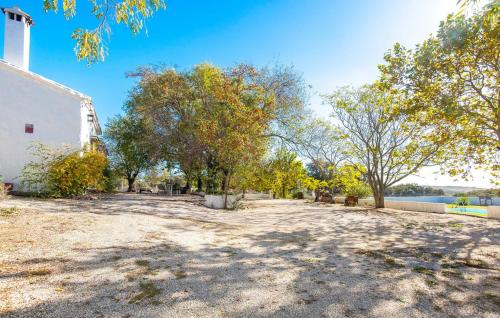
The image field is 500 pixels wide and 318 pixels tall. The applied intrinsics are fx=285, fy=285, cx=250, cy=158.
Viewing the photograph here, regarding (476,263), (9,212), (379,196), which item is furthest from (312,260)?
(379,196)

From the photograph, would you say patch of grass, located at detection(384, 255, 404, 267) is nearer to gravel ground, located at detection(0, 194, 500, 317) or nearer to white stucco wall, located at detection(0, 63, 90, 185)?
gravel ground, located at detection(0, 194, 500, 317)

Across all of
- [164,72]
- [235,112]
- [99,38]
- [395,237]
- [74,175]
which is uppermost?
[164,72]

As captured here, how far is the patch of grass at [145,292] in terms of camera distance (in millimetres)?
3115

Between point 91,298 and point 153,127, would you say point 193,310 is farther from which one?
point 153,127

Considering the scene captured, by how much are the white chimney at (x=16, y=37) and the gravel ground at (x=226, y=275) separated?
50.0ft

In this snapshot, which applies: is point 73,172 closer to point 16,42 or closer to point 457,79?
point 16,42

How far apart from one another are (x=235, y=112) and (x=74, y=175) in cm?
844

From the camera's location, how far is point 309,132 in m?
23.2

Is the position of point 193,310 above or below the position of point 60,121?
below

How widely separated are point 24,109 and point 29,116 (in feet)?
1.45

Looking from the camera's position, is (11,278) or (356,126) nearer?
(11,278)

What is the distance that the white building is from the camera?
50.0ft

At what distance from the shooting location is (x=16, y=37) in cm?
1734

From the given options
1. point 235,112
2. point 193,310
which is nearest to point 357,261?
point 193,310
